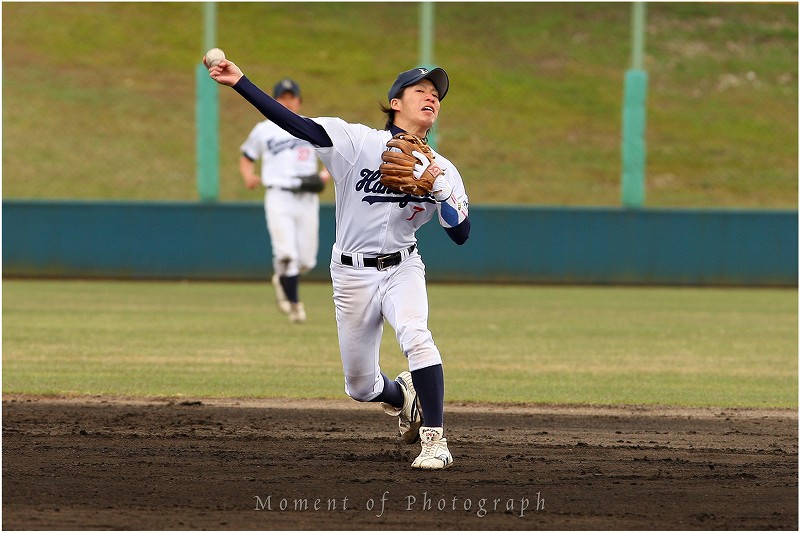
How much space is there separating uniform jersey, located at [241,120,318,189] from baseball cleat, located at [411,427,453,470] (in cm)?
665

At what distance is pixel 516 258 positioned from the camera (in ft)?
54.9

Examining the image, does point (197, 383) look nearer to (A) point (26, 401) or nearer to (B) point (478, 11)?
(A) point (26, 401)

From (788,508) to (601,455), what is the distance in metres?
1.30

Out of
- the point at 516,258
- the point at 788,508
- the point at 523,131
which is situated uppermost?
the point at 523,131

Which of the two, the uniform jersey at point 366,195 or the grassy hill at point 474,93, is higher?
the grassy hill at point 474,93

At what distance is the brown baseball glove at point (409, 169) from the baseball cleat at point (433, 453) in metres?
1.07

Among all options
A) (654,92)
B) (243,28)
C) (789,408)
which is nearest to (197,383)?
(789,408)

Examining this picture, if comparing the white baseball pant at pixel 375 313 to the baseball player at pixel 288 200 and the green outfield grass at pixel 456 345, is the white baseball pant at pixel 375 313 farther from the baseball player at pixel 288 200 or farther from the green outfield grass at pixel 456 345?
the baseball player at pixel 288 200

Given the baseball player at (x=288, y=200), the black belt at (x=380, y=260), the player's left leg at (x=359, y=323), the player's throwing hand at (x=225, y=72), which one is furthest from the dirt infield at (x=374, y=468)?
the baseball player at (x=288, y=200)

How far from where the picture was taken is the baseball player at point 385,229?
220 inches

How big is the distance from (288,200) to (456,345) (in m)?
2.59

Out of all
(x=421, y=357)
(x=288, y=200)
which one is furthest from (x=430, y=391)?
(x=288, y=200)

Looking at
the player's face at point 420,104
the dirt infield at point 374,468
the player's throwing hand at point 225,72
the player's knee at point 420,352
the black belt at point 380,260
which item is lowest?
the dirt infield at point 374,468

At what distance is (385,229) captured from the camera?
18.9 feet
